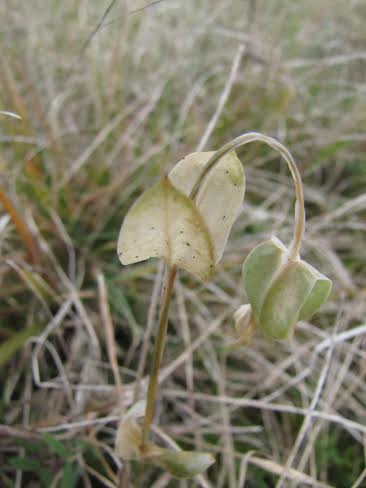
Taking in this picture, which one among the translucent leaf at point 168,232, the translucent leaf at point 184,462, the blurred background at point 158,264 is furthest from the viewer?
the blurred background at point 158,264

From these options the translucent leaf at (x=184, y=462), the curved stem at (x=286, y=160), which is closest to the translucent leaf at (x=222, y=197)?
the curved stem at (x=286, y=160)

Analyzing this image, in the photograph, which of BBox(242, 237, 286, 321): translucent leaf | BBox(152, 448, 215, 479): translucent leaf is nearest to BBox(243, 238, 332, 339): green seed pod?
BBox(242, 237, 286, 321): translucent leaf

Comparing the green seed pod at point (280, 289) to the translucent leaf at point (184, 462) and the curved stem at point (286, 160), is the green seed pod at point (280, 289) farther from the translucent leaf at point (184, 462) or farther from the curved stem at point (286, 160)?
the translucent leaf at point (184, 462)

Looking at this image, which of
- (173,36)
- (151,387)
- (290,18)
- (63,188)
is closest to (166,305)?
(151,387)

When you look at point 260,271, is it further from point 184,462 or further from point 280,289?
point 184,462

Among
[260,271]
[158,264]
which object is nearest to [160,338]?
[260,271]

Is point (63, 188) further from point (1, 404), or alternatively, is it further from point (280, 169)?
point (280, 169)

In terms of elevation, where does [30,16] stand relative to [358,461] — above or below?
above
